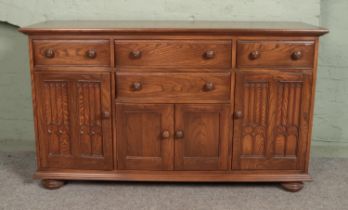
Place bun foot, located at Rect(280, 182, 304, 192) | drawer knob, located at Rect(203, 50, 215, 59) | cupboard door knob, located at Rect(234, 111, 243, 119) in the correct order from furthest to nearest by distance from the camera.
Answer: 1. bun foot, located at Rect(280, 182, 304, 192)
2. cupboard door knob, located at Rect(234, 111, 243, 119)
3. drawer knob, located at Rect(203, 50, 215, 59)

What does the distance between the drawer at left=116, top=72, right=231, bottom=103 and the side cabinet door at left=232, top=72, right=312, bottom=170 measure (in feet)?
0.38

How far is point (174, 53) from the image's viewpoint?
2781 mm

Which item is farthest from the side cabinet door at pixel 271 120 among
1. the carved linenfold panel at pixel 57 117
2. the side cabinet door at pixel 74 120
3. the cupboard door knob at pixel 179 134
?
the carved linenfold panel at pixel 57 117

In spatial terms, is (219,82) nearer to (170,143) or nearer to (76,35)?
(170,143)

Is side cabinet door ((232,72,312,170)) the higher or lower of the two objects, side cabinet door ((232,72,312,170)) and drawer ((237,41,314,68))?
the lower

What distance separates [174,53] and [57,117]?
0.83 metres

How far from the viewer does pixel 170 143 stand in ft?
9.63

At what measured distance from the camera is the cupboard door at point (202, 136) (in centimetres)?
287

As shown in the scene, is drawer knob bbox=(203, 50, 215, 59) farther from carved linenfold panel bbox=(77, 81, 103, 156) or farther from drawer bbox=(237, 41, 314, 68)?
carved linenfold panel bbox=(77, 81, 103, 156)

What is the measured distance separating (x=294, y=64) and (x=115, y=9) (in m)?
1.35

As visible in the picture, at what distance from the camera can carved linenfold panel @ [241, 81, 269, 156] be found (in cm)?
284

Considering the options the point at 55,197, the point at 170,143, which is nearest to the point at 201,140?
the point at 170,143

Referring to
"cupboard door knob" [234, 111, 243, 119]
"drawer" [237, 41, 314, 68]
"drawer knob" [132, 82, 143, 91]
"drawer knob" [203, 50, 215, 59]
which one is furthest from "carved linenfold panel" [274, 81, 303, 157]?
"drawer knob" [132, 82, 143, 91]

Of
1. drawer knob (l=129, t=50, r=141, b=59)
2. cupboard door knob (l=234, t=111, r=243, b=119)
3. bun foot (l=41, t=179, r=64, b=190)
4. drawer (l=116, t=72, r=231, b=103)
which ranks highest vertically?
drawer knob (l=129, t=50, r=141, b=59)
